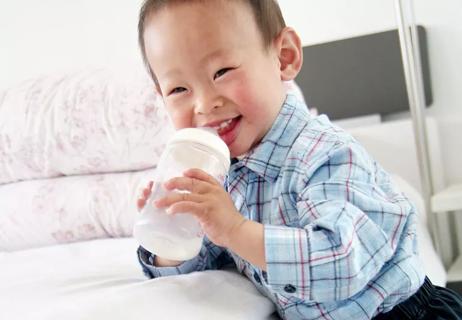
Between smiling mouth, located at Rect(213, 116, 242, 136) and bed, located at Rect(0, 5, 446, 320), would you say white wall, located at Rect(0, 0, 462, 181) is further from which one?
smiling mouth, located at Rect(213, 116, 242, 136)

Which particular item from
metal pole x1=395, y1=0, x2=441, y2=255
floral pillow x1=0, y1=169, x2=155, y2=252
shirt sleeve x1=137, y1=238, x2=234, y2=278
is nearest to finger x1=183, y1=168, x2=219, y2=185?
shirt sleeve x1=137, y1=238, x2=234, y2=278

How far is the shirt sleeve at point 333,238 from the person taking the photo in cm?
54

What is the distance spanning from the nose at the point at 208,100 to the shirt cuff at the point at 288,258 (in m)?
0.18

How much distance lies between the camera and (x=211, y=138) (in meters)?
0.56

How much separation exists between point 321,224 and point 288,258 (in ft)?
0.17

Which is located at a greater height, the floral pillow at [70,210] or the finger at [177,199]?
the finger at [177,199]

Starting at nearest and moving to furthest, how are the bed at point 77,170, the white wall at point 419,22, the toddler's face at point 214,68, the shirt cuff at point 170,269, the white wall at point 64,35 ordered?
1. the toddler's face at point 214,68
2. the shirt cuff at point 170,269
3. the bed at point 77,170
4. the white wall at point 419,22
5. the white wall at point 64,35

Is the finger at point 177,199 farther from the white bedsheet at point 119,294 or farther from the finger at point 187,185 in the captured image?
the white bedsheet at point 119,294

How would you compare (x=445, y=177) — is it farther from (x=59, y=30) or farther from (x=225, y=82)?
(x=59, y=30)

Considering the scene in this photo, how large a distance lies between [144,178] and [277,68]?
0.63 m

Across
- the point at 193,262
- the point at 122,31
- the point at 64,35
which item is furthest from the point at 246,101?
the point at 64,35

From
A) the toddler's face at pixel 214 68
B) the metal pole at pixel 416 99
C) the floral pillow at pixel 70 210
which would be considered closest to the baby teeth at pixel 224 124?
the toddler's face at pixel 214 68

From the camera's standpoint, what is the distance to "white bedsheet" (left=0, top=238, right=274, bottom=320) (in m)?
0.56

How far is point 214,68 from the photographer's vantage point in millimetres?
635
